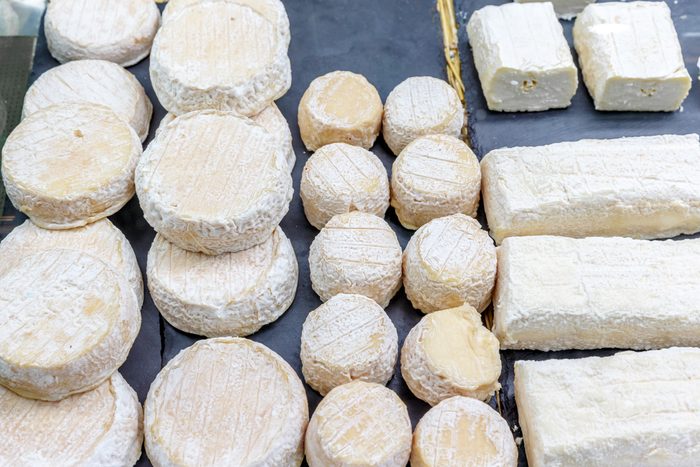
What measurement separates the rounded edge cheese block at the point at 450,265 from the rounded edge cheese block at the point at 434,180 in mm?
132

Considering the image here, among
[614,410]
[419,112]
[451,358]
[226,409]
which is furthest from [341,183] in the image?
[614,410]

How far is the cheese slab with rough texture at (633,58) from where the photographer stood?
3.17 meters

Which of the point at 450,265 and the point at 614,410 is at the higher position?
the point at 450,265

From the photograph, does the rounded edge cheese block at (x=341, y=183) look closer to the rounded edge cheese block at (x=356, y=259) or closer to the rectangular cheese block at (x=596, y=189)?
the rounded edge cheese block at (x=356, y=259)

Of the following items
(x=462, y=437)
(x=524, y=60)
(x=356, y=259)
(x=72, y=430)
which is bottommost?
(x=72, y=430)

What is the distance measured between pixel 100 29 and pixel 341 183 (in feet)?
4.07

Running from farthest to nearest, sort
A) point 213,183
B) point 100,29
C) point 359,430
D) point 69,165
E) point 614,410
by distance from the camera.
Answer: point 100,29 < point 69,165 < point 213,183 < point 614,410 < point 359,430

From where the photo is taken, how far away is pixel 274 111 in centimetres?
302

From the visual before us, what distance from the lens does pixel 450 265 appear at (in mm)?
2619

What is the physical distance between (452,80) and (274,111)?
836 mm

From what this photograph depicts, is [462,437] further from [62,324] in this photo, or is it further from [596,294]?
[62,324]

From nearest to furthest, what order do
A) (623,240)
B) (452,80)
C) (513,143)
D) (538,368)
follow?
1. (538,368)
2. (623,240)
3. (513,143)
4. (452,80)

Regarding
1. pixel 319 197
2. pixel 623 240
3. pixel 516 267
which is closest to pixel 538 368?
pixel 516 267

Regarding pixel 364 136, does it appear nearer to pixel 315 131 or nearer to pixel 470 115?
pixel 315 131
